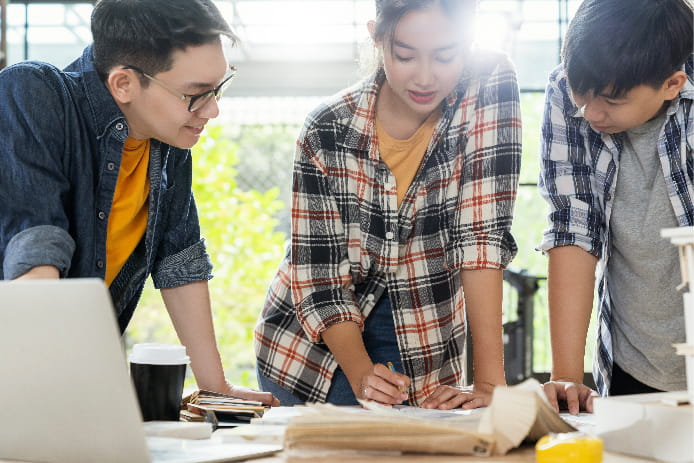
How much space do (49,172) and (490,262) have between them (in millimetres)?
763

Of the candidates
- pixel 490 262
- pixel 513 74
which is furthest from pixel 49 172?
pixel 513 74

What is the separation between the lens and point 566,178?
1411 millimetres

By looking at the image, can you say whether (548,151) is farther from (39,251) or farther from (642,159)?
(39,251)

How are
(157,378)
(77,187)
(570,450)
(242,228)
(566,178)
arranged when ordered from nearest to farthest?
(570,450) → (157,378) → (77,187) → (566,178) → (242,228)

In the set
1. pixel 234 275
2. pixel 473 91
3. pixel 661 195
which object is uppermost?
pixel 473 91

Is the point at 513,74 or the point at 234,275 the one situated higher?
the point at 513,74

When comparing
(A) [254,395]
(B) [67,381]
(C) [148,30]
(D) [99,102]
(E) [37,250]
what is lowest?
(A) [254,395]

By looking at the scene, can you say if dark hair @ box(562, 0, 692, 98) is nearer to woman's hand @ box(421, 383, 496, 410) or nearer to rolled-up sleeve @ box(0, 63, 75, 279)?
woman's hand @ box(421, 383, 496, 410)

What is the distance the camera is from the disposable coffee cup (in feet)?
3.26

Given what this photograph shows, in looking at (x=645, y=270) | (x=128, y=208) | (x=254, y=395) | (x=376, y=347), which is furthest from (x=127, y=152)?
(x=645, y=270)

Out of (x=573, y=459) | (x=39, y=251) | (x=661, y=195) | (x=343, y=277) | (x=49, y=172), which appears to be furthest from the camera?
(x=343, y=277)

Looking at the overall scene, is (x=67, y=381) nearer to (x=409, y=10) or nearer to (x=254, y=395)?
(x=254, y=395)

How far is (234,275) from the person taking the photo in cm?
498

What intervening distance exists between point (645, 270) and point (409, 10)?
62 cm
